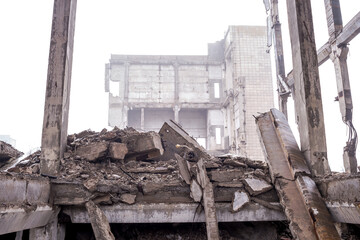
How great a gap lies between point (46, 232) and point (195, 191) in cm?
193

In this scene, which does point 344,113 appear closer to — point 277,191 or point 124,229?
point 277,191

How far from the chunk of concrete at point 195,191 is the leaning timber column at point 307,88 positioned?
1624 mm

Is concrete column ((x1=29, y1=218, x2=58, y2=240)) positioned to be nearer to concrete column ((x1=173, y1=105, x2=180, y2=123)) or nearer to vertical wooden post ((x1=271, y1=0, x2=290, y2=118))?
vertical wooden post ((x1=271, y1=0, x2=290, y2=118))

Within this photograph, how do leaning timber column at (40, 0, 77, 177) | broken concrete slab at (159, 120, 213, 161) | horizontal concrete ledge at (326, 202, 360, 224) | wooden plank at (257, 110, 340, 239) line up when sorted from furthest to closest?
broken concrete slab at (159, 120, 213, 161) → leaning timber column at (40, 0, 77, 177) → wooden plank at (257, 110, 340, 239) → horizontal concrete ledge at (326, 202, 360, 224)

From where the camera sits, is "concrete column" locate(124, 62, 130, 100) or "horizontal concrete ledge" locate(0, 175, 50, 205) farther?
"concrete column" locate(124, 62, 130, 100)

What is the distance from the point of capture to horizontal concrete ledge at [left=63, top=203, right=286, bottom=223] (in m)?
3.88

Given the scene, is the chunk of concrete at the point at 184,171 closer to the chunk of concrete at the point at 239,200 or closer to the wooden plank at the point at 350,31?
the chunk of concrete at the point at 239,200

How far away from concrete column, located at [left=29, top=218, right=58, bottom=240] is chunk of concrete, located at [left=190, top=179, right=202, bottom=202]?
179cm

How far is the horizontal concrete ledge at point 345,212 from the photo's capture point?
10.0 ft

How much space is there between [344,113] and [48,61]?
24.1 ft

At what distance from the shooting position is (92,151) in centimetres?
468

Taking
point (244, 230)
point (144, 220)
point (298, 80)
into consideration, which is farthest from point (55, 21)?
point (244, 230)

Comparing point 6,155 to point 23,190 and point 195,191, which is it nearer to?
point 23,190

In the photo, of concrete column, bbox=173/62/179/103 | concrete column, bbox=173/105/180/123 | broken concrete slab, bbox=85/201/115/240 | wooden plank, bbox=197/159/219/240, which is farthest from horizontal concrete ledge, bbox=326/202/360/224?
concrete column, bbox=173/62/179/103
